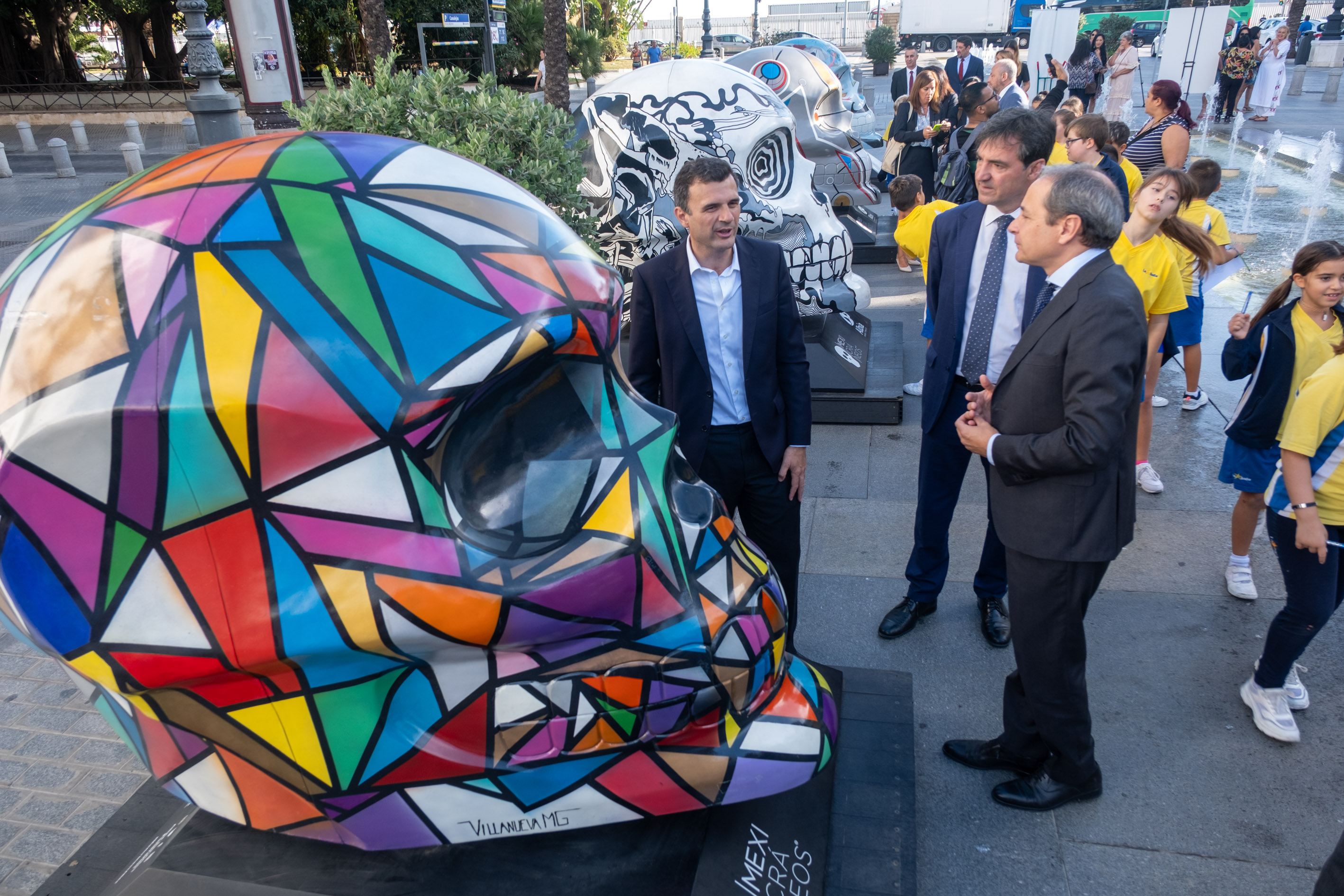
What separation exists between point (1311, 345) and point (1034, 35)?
19.3 meters

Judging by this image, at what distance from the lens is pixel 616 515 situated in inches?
72.0

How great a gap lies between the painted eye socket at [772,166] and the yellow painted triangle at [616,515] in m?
4.47

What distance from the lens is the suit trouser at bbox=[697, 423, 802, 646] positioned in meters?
3.27

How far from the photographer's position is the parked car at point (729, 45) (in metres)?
35.3

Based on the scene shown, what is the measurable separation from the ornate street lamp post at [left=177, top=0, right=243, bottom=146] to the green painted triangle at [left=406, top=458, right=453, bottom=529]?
412 inches

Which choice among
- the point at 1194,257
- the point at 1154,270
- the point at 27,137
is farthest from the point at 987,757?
the point at 27,137

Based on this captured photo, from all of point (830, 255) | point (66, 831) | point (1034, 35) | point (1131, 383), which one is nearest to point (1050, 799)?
point (1131, 383)

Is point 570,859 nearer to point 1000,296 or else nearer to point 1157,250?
point 1000,296

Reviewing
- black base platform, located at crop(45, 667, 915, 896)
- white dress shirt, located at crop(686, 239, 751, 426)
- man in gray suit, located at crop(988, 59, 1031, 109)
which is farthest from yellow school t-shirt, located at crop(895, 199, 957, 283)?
man in gray suit, located at crop(988, 59, 1031, 109)

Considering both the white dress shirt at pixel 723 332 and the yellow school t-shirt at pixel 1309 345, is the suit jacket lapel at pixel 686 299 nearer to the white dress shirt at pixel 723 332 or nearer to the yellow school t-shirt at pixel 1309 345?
the white dress shirt at pixel 723 332

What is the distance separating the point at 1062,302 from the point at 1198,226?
11.0ft

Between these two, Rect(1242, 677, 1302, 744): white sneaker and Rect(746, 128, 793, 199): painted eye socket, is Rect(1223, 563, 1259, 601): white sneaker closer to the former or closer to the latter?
Rect(1242, 677, 1302, 744): white sneaker

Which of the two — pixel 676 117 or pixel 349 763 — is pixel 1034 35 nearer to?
pixel 676 117

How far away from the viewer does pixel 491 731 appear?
1.89m
